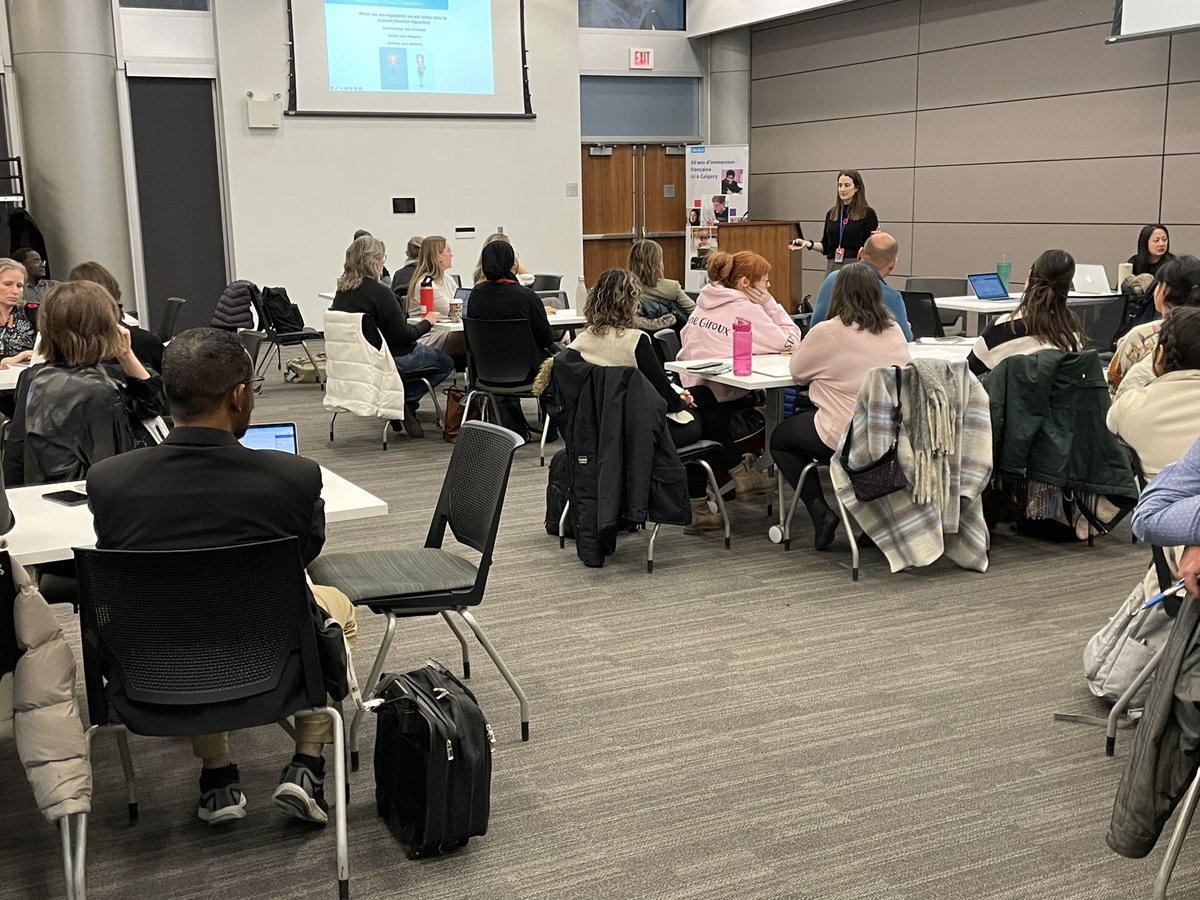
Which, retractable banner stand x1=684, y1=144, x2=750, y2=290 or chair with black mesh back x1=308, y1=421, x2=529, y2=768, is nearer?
chair with black mesh back x1=308, y1=421, x2=529, y2=768

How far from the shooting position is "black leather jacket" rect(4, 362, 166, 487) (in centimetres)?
376

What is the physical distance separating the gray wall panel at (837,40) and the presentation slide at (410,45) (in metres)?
3.05

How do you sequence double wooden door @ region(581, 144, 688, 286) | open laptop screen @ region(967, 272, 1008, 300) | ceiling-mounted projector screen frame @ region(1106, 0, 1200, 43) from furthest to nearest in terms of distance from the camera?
double wooden door @ region(581, 144, 688, 286), ceiling-mounted projector screen frame @ region(1106, 0, 1200, 43), open laptop screen @ region(967, 272, 1008, 300)

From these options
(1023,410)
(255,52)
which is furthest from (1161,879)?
(255,52)

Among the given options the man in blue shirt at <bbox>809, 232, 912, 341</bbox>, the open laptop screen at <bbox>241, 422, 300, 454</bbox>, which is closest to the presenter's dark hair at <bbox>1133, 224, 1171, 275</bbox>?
the man in blue shirt at <bbox>809, 232, 912, 341</bbox>

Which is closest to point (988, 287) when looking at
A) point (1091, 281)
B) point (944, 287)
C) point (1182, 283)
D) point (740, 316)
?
point (944, 287)

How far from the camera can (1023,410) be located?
4809mm

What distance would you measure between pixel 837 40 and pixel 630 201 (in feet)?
10.0

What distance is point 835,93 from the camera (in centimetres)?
1224

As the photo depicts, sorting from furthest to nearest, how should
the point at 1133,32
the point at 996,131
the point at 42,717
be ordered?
1. the point at 996,131
2. the point at 1133,32
3. the point at 42,717

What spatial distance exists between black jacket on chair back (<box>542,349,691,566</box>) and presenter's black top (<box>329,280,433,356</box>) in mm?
2404

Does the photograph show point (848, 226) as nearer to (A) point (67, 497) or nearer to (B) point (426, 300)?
(B) point (426, 300)

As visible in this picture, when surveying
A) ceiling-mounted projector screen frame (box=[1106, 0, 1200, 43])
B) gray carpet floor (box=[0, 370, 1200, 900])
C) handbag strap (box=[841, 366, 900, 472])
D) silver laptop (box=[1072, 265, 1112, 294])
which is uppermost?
ceiling-mounted projector screen frame (box=[1106, 0, 1200, 43])

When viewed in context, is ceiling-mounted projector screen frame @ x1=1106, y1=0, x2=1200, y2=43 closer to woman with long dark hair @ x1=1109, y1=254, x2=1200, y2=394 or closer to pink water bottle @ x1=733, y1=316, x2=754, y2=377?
woman with long dark hair @ x1=1109, y1=254, x2=1200, y2=394
